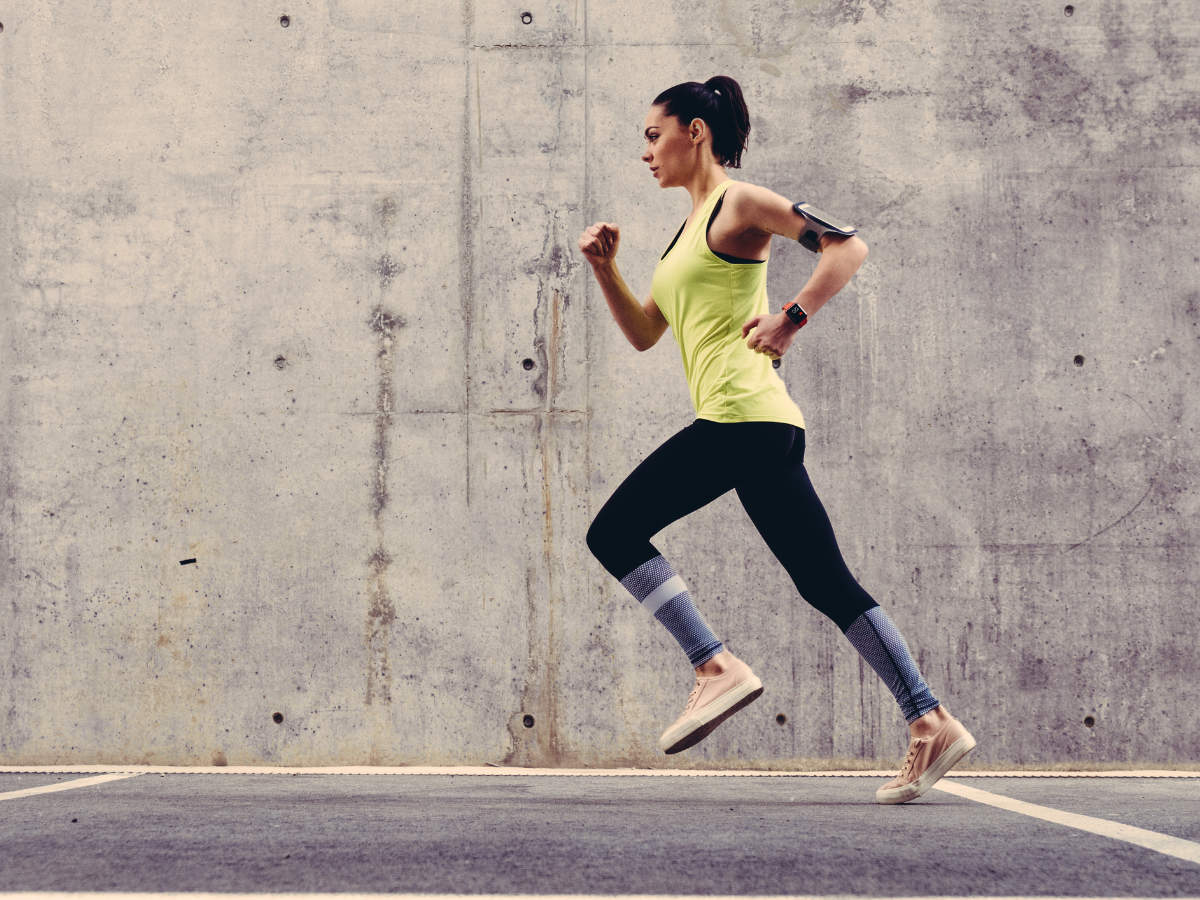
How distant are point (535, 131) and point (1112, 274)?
260cm

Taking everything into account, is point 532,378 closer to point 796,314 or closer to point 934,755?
point 796,314

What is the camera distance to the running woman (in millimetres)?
2473

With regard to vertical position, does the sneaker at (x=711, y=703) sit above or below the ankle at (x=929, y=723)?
above

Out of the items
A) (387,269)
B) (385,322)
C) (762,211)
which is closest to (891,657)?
(762,211)

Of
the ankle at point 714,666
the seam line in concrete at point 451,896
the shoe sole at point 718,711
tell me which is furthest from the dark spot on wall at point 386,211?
the seam line in concrete at point 451,896

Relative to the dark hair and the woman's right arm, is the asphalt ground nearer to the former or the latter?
the woman's right arm

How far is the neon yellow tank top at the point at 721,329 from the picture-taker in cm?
250

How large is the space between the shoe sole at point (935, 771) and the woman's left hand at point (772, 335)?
1.04 m

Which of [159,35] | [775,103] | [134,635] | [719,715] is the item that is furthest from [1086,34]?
[134,635]

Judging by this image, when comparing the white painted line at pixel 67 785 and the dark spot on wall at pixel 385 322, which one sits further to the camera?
the dark spot on wall at pixel 385 322

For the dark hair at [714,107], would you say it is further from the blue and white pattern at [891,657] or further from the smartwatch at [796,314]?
the blue and white pattern at [891,657]

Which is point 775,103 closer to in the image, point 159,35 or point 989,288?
point 989,288

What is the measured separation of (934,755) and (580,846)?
3.41ft

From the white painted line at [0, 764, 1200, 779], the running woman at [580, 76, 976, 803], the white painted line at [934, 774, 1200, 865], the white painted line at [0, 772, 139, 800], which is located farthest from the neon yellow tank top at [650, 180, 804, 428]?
the white painted line at [0, 772, 139, 800]
